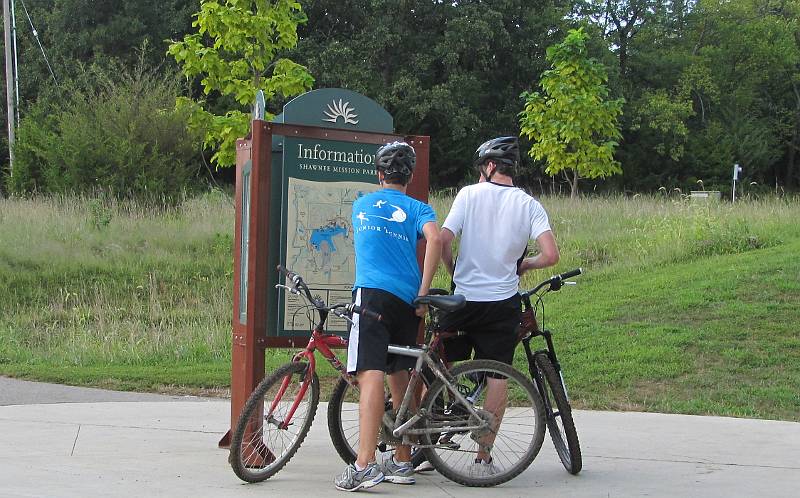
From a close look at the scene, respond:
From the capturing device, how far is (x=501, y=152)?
5973mm

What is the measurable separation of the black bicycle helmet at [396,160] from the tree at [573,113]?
18.0 m

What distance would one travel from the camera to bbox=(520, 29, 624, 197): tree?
2348 centimetres

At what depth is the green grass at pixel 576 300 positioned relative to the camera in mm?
9508

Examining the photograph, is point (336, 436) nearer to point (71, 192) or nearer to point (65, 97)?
point (71, 192)

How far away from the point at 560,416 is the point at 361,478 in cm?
129

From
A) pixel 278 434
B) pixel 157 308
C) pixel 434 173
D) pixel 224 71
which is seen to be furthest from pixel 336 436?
pixel 434 173

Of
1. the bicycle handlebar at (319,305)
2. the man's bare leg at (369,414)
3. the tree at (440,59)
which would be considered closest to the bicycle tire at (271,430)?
the bicycle handlebar at (319,305)

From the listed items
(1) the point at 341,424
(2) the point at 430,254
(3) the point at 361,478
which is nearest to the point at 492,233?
(2) the point at 430,254

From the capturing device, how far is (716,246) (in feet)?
50.6

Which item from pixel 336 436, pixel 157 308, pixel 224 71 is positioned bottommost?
pixel 157 308

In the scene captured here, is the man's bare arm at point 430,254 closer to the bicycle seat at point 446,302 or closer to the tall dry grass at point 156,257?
the bicycle seat at point 446,302

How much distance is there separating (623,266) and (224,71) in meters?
7.41

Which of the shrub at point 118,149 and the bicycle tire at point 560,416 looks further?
the shrub at point 118,149

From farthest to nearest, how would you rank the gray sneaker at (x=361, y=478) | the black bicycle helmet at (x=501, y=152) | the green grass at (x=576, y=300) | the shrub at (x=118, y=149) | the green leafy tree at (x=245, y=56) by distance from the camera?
the shrub at (x=118, y=149)
the green leafy tree at (x=245, y=56)
the green grass at (x=576, y=300)
the black bicycle helmet at (x=501, y=152)
the gray sneaker at (x=361, y=478)
